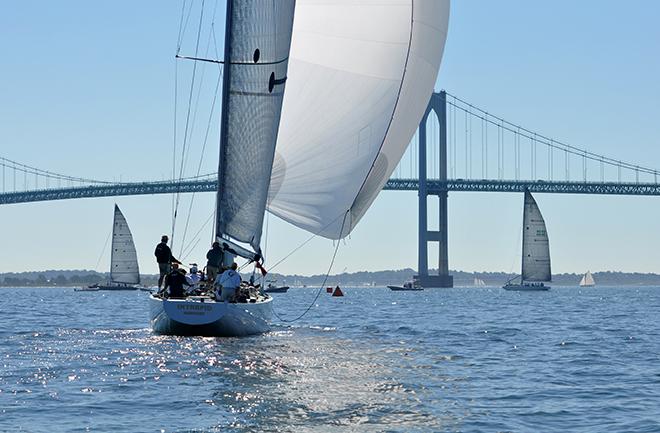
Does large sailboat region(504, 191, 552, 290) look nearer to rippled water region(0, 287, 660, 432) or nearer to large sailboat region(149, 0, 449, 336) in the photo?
rippled water region(0, 287, 660, 432)

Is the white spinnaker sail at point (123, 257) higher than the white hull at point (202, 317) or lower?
higher

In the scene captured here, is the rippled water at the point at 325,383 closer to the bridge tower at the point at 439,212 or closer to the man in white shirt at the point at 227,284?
→ the man in white shirt at the point at 227,284

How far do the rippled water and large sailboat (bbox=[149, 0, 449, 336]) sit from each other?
1450mm

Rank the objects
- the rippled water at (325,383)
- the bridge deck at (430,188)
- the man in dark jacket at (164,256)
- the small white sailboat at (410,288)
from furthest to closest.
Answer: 1. the small white sailboat at (410,288)
2. the bridge deck at (430,188)
3. the man in dark jacket at (164,256)
4. the rippled water at (325,383)

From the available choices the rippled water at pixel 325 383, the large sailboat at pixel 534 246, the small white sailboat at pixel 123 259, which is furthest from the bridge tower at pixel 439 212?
the rippled water at pixel 325 383

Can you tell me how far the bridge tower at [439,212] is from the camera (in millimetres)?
55969

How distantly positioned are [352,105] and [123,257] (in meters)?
33.5

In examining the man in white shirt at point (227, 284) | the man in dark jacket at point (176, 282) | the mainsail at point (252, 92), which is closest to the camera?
the man in white shirt at point (227, 284)

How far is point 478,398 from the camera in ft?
27.4

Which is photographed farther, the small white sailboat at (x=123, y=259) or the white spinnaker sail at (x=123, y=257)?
the small white sailboat at (x=123, y=259)

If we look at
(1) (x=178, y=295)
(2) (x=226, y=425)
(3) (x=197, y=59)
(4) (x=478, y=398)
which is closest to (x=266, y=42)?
(3) (x=197, y=59)

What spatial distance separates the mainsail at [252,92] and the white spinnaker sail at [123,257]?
102ft

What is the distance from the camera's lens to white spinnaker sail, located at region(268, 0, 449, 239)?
13328 millimetres

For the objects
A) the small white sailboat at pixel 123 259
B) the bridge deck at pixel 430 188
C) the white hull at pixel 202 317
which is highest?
the bridge deck at pixel 430 188
